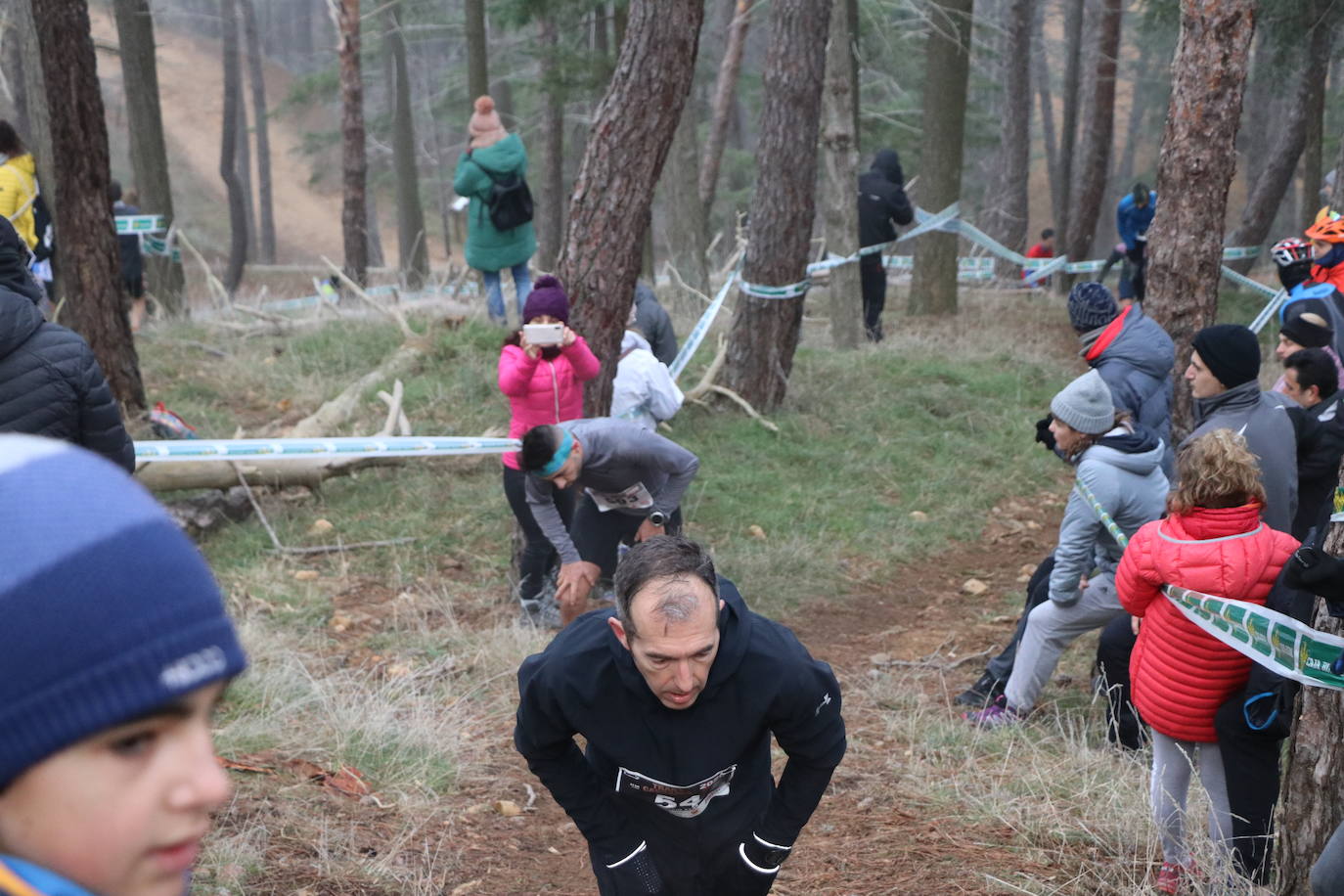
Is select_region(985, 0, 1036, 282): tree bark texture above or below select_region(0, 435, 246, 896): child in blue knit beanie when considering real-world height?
below

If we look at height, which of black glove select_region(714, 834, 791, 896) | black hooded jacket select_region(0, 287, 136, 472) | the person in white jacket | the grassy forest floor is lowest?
the grassy forest floor

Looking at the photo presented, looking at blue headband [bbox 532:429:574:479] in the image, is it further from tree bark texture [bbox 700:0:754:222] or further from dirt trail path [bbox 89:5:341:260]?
dirt trail path [bbox 89:5:341:260]

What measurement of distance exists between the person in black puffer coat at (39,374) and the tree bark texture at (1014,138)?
18.4 m

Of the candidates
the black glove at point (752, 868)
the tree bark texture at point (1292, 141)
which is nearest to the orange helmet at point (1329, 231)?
the black glove at point (752, 868)

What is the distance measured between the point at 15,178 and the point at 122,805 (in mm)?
8657

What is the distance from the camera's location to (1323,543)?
129 inches

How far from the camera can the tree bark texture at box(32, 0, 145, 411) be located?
858cm

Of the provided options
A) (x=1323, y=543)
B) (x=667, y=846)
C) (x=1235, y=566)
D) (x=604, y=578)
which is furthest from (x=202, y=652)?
(x=604, y=578)

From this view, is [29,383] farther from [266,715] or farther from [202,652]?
[202,652]

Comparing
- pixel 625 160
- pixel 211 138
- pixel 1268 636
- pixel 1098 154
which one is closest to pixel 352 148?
→ pixel 625 160

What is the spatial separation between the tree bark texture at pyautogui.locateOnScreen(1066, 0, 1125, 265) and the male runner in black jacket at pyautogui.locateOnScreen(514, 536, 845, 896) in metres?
17.5

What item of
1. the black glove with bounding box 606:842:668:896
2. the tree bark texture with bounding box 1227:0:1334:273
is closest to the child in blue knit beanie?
the black glove with bounding box 606:842:668:896

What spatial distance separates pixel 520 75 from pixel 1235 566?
27222mm

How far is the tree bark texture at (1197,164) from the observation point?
7.71 m
